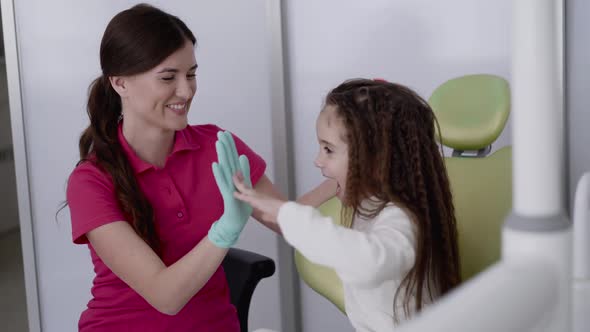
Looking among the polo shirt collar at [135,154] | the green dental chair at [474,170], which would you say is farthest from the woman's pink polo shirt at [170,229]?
the green dental chair at [474,170]

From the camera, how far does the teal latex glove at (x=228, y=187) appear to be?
112 cm

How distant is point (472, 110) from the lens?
1.39 meters

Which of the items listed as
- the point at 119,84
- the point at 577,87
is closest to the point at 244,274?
the point at 119,84

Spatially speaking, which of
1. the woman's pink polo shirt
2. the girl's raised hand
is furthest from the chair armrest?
the girl's raised hand

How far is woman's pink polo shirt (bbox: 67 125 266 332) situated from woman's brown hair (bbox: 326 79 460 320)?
0.50 m

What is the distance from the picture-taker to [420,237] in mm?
1088

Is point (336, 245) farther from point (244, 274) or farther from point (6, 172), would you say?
point (6, 172)

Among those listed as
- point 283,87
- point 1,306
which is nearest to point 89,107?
point 283,87

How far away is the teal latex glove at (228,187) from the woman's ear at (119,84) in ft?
1.42

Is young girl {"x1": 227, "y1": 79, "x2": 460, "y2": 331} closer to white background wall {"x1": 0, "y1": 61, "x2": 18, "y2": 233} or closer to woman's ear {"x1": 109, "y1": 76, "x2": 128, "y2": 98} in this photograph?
woman's ear {"x1": 109, "y1": 76, "x2": 128, "y2": 98}

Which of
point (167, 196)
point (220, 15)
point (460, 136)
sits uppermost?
point (220, 15)

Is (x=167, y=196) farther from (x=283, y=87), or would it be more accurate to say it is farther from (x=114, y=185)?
(x=283, y=87)

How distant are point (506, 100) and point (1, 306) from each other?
6.57 ft

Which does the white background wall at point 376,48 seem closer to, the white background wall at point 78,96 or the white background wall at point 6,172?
the white background wall at point 78,96
